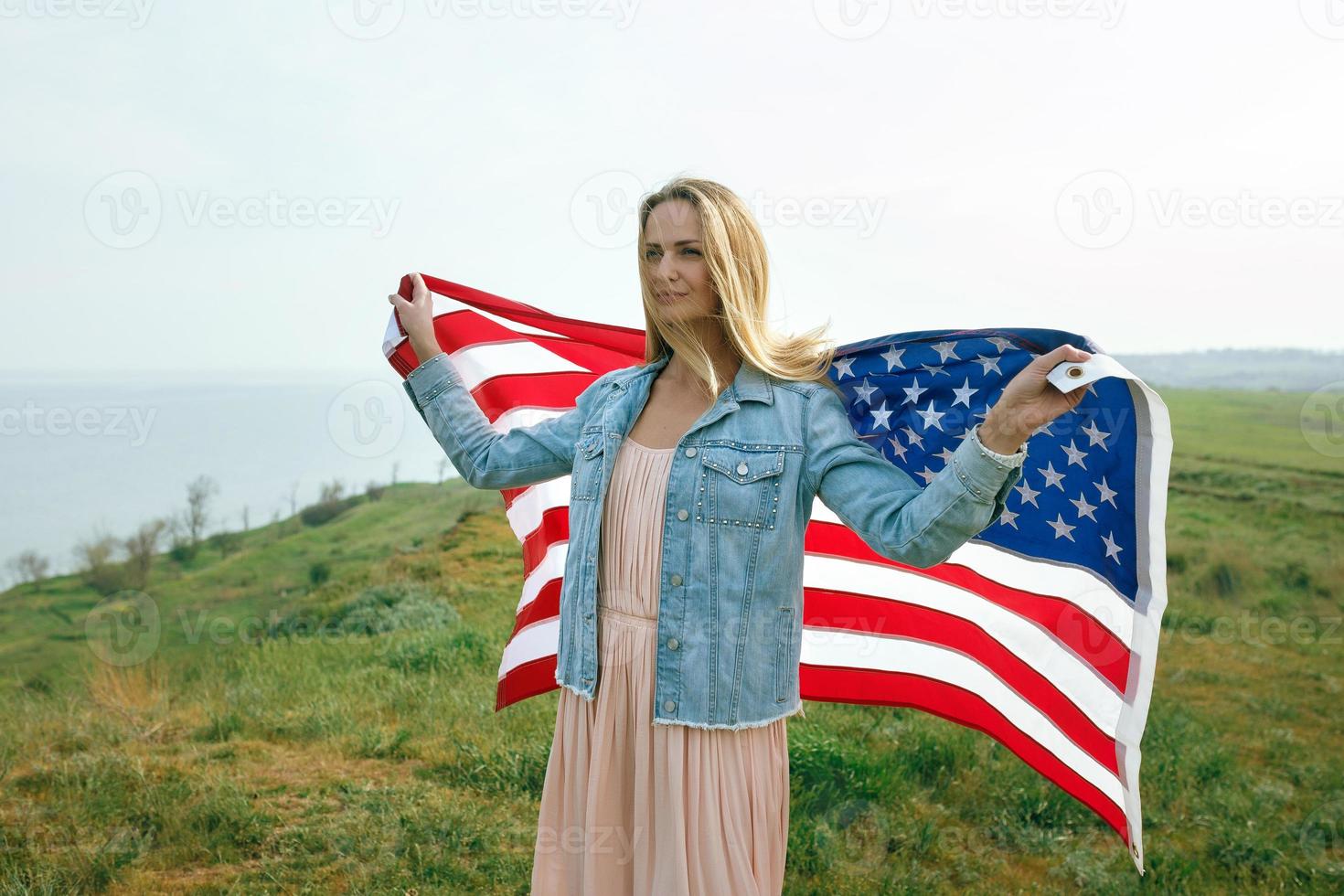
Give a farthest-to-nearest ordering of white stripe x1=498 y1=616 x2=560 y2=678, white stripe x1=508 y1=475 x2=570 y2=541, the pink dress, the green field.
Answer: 1. the green field
2. white stripe x1=508 y1=475 x2=570 y2=541
3. white stripe x1=498 y1=616 x2=560 y2=678
4. the pink dress

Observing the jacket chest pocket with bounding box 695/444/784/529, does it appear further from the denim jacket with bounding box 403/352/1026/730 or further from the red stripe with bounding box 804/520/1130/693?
the red stripe with bounding box 804/520/1130/693

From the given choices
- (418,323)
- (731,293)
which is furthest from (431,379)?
(731,293)

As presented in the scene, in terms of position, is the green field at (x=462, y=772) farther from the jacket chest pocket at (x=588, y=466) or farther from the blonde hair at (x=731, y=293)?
the blonde hair at (x=731, y=293)

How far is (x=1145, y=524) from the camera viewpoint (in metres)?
2.61

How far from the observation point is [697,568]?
2.35 meters

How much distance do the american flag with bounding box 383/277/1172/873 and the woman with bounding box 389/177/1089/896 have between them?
38 centimetres

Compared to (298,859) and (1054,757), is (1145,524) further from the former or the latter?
(298,859)

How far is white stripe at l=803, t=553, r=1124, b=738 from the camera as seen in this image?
2934 millimetres

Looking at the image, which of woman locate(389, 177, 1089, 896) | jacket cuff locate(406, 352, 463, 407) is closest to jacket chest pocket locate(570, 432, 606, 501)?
woman locate(389, 177, 1089, 896)

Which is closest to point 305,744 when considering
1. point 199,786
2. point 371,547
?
point 199,786

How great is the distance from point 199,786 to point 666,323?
3.74m

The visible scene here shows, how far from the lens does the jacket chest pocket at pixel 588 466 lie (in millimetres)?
2537

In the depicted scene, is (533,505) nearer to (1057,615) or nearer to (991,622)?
(991,622)

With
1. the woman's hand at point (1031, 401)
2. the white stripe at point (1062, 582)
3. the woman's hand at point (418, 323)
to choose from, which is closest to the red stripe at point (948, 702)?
the white stripe at point (1062, 582)
